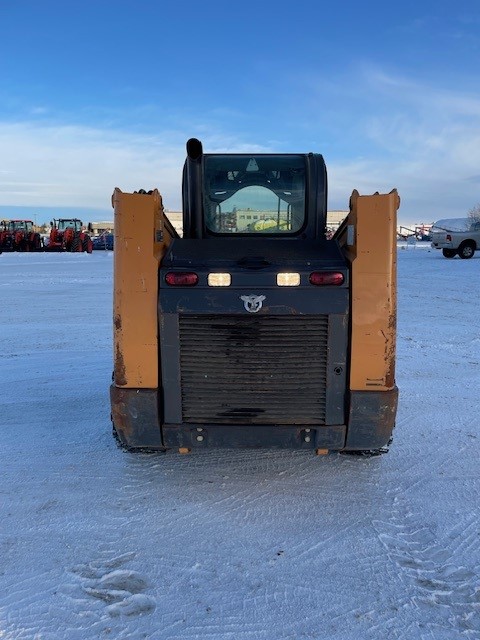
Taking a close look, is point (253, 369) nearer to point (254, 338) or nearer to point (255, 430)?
point (254, 338)

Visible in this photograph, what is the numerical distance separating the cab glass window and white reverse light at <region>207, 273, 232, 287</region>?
1.21 meters

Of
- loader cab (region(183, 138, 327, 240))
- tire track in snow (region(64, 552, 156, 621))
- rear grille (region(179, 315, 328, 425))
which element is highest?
loader cab (region(183, 138, 327, 240))

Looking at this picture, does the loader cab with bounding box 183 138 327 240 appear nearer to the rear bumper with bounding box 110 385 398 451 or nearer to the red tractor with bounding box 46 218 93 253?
the rear bumper with bounding box 110 385 398 451

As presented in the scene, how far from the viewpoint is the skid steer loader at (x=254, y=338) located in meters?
3.26

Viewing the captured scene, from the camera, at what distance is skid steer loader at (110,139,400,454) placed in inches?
128

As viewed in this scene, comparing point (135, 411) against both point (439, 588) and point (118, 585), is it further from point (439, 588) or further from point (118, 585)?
point (439, 588)

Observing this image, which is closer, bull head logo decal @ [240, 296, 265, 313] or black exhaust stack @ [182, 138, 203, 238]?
bull head logo decal @ [240, 296, 265, 313]

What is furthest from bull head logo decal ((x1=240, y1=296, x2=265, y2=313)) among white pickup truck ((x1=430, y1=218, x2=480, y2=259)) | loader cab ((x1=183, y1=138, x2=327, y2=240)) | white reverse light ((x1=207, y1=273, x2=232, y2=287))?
white pickup truck ((x1=430, y1=218, x2=480, y2=259))

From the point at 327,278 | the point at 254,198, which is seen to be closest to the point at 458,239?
the point at 254,198

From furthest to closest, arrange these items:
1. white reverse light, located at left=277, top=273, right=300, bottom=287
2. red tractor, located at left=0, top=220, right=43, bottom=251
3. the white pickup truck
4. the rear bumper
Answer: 1. red tractor, located at left=0, top=220, right=43, bottom=251
2. the white pickup truck
3. the rear bumper
4. white reverse light, located at left=277, top=273, right=300, bottom=287

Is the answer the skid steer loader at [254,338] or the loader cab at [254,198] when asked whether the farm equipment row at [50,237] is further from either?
the skid steer loader at [254,338]

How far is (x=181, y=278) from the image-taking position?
329 cm

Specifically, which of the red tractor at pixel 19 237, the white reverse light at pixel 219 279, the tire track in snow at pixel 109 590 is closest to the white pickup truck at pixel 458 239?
the white reverse light at pixel 219 279

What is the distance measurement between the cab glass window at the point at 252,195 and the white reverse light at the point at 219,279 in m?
1.21
